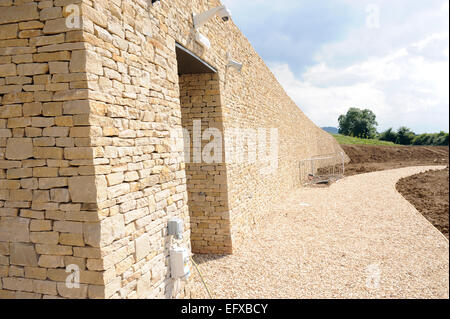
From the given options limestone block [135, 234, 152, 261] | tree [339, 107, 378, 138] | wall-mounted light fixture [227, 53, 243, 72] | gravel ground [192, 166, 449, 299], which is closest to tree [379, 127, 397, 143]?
tree [339, 107, 378, 138]

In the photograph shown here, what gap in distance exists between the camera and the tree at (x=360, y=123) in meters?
60.2

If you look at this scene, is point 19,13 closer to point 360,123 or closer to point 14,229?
point 14,229

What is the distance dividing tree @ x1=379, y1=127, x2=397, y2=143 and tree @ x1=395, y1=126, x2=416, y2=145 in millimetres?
1664

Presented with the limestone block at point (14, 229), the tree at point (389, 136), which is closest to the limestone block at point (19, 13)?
the limestone block at point (14, 229)

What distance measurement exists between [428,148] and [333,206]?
28.3 metres

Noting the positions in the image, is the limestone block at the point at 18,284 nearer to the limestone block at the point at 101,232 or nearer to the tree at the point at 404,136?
the limestone block at the point at 101,232

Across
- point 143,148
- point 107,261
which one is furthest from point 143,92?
point 107,261

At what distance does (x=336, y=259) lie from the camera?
5.72 meters

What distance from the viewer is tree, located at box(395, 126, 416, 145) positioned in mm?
43463

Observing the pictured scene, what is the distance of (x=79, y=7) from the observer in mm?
2477

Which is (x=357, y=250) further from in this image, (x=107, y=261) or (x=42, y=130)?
(x=42, y=130)

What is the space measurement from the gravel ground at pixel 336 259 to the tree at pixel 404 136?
42744 millimetres

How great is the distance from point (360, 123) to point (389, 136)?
1037cm

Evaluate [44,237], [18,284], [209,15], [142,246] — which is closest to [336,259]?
[142,246]
